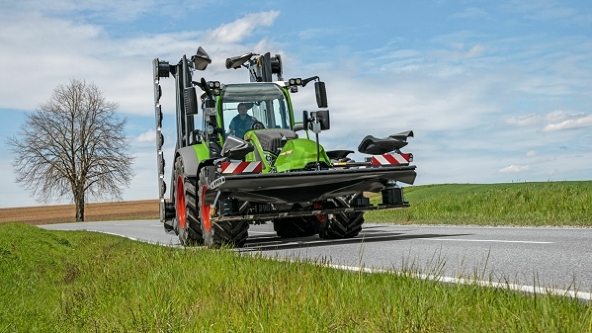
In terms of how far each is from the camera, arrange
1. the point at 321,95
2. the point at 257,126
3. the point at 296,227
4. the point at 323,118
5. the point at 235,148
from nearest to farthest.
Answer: the point at 235,148 → the point at 323,118 → the point at 321,95 → the point at 257,126 → the point at 296,227

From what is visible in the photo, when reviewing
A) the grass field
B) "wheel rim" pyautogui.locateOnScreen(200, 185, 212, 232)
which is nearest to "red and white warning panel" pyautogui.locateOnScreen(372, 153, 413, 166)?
"wheel rim" pyautogui.locateOnScreen(200, 185, 212, 232)

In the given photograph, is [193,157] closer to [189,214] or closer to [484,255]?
[189,214]

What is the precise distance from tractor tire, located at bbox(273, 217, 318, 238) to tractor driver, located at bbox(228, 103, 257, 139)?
96.3 inches

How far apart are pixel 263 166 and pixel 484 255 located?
422 cm

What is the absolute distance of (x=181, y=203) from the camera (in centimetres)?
1377

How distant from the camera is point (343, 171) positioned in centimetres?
1105

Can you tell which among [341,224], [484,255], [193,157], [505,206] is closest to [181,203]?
[193,157]

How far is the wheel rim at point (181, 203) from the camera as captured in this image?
13538 mm

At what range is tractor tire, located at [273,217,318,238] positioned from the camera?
1398cm

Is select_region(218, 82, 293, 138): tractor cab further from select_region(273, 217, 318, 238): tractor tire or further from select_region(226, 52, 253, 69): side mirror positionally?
select_region(273, 217, 318, 238): tractor tire

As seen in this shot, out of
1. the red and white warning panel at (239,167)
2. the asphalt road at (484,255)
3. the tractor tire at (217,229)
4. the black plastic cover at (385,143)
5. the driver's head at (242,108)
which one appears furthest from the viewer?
the driver's head at (242,108)

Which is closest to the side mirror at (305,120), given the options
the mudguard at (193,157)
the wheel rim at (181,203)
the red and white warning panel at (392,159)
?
the red and white warning panel at (392,159)

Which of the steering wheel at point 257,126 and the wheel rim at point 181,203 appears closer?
the steering wheel at point 257,126

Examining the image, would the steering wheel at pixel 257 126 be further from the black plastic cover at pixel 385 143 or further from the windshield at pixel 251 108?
the black plastic cover at pixel 385 143
